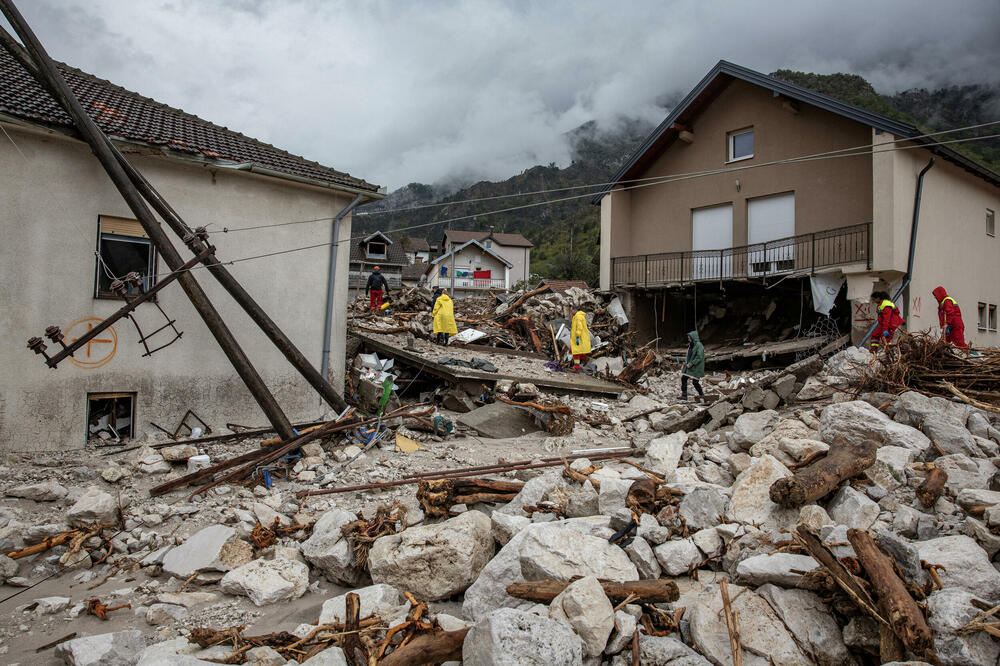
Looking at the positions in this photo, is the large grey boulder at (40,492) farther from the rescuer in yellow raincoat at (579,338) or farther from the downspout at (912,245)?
the downspout at (912,245)

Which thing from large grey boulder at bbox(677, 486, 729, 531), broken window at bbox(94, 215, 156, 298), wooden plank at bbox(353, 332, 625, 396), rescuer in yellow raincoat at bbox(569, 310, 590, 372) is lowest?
large grey boulder at bbox(677, 486, 729, 531)

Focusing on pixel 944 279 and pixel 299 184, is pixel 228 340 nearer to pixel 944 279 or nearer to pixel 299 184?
pixel 299 184

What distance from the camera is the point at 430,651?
11.8ft

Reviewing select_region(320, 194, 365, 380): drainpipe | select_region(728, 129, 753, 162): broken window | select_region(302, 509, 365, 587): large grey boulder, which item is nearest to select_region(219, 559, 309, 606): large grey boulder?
select_region(302, 509, 365, 587): large grey boulder

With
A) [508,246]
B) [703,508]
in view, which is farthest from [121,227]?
[508,246]

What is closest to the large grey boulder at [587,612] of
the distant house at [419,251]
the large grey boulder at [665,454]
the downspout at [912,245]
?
the large grey boulder at [665,454]

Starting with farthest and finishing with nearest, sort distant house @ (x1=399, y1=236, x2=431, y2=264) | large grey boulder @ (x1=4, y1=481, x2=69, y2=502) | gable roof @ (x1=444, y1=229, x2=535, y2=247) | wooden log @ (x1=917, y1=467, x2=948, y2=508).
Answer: distant house @ (x1=399, y1=236, x2=431, y2=264), gable roof @ (x1=444, y1=229, x2=535, y2=247), large grey boulder @ (x1=4, y1=481, x2=69, y2=502), wooden log @ (x1=917, y1=467, x2=948, y2=508)

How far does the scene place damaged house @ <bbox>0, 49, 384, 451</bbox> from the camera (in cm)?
839

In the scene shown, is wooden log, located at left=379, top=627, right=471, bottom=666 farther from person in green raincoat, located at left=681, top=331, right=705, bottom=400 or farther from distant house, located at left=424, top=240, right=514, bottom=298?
distant house, located at left=424, top=240, right=514, bottom=298

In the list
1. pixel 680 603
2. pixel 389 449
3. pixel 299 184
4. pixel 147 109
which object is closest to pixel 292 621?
pixel 680 603

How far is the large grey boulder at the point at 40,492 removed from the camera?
6.81m

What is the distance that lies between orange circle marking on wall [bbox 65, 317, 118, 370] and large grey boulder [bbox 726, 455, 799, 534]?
919 cm

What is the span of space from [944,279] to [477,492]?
1609 cm

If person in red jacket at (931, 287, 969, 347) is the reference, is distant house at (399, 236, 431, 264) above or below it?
above
